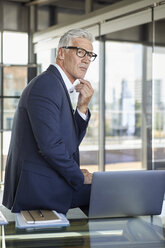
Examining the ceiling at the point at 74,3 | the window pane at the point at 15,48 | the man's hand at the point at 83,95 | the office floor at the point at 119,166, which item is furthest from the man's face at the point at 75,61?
the window pane at the point at 15,48

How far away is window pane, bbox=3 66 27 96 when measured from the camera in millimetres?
6699

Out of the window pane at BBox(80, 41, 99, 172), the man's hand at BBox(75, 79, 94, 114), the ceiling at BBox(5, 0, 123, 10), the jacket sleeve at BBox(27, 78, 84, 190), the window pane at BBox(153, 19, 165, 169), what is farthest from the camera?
the window pane at BBox(80, 41, 99, 172)

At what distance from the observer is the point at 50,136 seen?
192 cm

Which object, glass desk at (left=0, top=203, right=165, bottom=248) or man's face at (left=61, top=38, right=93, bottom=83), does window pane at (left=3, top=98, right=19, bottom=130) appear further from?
glass desk at (left=0, top=203, right=165, bottom=248)

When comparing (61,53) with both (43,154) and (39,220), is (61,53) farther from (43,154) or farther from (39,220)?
(39,220)

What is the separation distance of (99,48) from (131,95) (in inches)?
42.6

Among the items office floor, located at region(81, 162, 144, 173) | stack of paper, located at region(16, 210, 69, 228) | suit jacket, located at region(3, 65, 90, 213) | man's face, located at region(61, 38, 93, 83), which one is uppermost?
man's face, located at region(61, 38, 93, 83)

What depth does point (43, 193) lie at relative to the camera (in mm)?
1965

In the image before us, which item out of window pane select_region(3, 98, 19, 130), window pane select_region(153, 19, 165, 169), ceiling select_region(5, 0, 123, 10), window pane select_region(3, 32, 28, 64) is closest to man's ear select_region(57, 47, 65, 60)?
window pane select_region(153, 19, 165, 169)

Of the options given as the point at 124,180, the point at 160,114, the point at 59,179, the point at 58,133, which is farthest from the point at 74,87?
the point at 160,114

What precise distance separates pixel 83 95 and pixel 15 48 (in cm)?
503

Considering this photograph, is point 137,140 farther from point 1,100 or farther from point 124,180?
point 124,180

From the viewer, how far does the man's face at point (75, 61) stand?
2133 millimetres

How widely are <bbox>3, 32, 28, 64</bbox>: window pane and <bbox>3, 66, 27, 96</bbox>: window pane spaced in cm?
31
